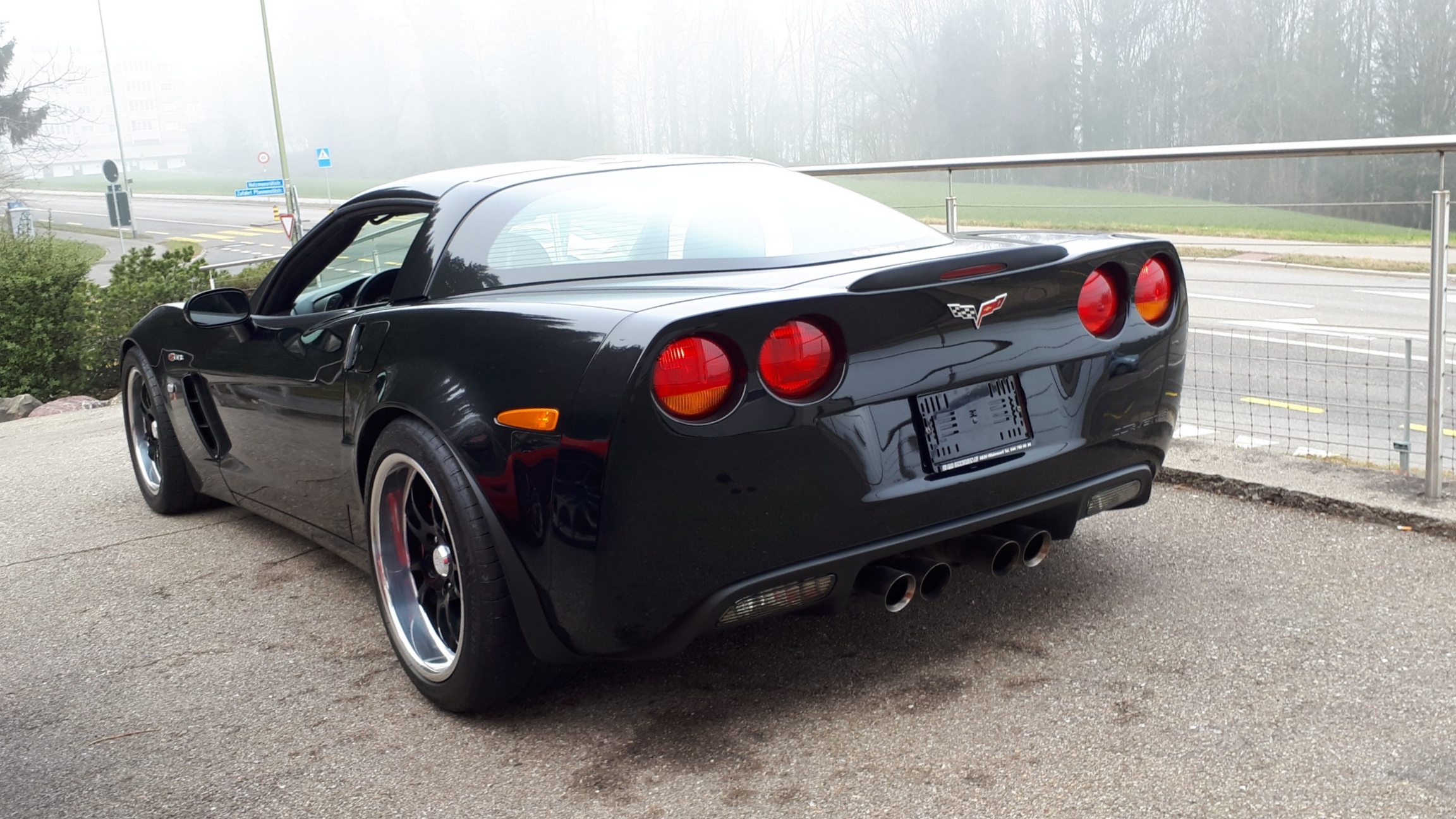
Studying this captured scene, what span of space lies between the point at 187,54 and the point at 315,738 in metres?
159

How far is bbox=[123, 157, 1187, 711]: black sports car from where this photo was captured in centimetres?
232

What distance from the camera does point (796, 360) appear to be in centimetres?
238

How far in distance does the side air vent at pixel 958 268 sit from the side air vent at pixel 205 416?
8.41 feet

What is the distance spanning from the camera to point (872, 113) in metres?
64.9

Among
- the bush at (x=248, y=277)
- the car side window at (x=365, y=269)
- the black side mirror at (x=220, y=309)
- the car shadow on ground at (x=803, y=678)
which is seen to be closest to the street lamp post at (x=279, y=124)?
the bush at (x=248, y=277)

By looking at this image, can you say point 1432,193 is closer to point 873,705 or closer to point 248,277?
point 873,705

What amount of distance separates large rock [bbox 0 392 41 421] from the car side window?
25.4 ft

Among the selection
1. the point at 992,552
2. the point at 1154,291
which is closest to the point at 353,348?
the point at 992,552

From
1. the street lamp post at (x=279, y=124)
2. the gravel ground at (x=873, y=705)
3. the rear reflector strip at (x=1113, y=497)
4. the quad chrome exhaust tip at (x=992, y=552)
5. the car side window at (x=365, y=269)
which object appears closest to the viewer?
the gravel ground at (x=873, y=705)

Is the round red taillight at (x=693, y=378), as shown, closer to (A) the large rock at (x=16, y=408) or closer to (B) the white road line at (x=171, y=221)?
(A) the large rock at (x=16, y=408)

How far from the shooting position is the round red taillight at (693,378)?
2.28m

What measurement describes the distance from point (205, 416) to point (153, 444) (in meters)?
0.93

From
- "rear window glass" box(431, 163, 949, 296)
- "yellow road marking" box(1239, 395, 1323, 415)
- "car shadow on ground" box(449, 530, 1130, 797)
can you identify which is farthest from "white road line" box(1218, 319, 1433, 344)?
"rear window glass" box(431, 163, 949, 296)

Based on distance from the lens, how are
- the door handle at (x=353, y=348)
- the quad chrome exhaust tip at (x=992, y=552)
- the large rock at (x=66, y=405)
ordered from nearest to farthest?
the quad chrome exhaust tip at (x=992, y=552) → the door handle at (x=353, y=348) → the large rock at (x=66, y=405)
